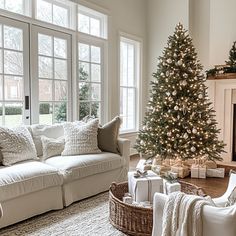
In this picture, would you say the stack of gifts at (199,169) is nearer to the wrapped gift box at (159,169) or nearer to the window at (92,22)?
the wrapped gift box at (159,169)

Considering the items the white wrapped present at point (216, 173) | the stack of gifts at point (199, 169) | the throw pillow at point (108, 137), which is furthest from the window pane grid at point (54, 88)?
the white wrapped present at point (216, 173)

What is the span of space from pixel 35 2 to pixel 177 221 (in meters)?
3.82

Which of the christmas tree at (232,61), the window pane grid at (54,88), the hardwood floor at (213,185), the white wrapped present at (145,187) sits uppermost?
the christmas tree at (232,61)

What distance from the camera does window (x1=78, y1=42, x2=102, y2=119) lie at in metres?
5.12

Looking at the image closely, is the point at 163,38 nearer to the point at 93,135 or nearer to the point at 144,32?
the point at 144,32

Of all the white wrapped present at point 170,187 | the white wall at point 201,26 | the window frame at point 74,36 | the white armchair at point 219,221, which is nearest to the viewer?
the white armchair at point 219,221

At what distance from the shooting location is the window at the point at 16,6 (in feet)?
12.9

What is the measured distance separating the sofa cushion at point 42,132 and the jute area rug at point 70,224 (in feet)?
2.82

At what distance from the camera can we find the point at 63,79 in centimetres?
480

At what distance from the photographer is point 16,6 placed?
410cm

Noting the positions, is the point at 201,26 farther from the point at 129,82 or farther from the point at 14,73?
the point at 14,73

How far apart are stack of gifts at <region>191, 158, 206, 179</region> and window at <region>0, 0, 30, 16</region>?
3301mm

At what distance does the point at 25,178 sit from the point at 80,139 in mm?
1075

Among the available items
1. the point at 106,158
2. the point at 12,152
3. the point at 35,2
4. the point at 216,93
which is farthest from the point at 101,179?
the point at 216,93
